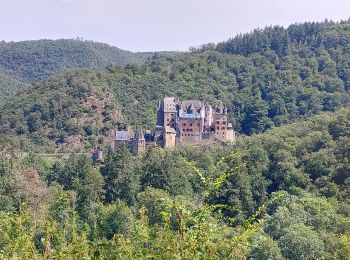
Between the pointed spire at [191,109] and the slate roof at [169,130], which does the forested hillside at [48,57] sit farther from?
the slate roof at [169,130]

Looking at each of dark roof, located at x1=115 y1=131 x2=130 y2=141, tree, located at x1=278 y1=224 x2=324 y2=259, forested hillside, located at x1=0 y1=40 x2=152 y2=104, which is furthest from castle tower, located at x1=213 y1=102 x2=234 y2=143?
forested hillside, located at x1=0 y1=40 x2=152 y2=104

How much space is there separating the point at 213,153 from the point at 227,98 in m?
39.2

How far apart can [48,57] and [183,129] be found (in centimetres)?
11260

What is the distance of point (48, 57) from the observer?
168250 millimetres

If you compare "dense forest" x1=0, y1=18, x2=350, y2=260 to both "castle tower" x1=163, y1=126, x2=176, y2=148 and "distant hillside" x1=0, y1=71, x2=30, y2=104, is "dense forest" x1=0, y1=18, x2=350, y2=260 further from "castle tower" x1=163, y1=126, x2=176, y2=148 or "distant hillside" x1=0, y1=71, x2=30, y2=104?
"castle tower" x1=163, y1=126, x2=176, y2=148

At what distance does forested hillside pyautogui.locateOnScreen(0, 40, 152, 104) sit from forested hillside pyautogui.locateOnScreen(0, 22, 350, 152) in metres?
62.1

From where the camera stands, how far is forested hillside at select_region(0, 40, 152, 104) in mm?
160125

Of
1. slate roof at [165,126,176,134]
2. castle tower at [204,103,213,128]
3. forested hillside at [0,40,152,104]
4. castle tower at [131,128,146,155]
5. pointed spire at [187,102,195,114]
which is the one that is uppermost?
forested hillside at [0,40,152,104]

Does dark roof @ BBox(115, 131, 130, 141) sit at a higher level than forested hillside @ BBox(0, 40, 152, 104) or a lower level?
lower

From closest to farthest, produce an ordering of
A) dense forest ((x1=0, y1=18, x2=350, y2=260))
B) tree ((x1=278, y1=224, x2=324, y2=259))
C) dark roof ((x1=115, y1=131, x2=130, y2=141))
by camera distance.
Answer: dense forest ((x1=0, y1=18, x2=350, y2=260)) → tree ((x1=278, y1=224, x2=324, y2=259)) → dark roof ((x1=115, y1=131, x2=130, y2=141))

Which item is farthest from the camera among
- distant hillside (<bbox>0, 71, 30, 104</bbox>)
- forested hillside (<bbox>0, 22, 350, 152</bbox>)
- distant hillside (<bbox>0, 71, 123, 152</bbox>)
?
distant hillside (<bbox>0, 71, 30, 104</bbox>)

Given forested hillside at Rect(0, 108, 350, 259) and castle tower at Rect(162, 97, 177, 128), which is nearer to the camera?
forested hillside at Rect(0, 108, 350, 259)

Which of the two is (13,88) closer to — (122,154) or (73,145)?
(73,145)

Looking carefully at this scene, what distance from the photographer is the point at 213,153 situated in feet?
175
